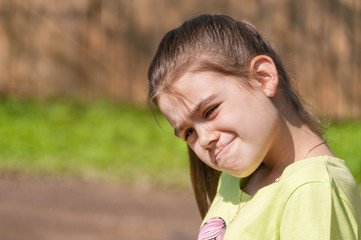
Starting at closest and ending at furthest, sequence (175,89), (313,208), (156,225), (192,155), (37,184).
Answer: (313,208) → (175,89) → (192,155) → (156,225) → (37,184)

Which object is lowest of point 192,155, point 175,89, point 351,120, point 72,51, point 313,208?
point 351,120

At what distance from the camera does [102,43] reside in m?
8.27

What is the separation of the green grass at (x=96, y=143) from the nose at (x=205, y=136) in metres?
3.70

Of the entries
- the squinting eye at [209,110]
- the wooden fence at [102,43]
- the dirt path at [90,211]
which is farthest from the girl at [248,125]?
the wooden fence at [102,43]

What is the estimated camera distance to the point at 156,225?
16.0ft

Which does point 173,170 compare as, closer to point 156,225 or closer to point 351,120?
point 156,225

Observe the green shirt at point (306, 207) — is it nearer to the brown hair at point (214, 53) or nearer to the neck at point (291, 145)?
the neck at point (291, 145)

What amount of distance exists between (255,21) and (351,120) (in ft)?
5.64

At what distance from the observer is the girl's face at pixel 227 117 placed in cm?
165

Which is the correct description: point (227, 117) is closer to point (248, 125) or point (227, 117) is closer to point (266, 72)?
point (248, 125)

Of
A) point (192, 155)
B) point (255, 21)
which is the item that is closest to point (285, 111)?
point (192, 155)

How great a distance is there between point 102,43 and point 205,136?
22.0 ft

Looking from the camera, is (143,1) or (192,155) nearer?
(192,155)

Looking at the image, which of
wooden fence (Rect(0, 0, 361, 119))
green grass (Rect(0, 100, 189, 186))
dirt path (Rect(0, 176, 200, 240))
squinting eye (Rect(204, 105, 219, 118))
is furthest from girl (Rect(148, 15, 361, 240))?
wooden fence (Rect(0, 0, 361, 119))
